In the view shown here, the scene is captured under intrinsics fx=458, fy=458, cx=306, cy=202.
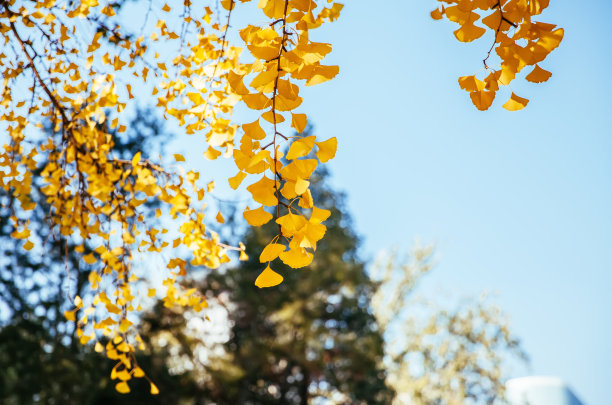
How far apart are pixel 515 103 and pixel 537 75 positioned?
53 mm

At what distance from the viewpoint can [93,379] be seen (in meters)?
5.60

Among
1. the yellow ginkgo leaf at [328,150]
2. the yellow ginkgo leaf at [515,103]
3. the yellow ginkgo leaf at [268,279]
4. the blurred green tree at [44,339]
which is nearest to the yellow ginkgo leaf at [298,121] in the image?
the yellow ginkgo leaf at [328,150]

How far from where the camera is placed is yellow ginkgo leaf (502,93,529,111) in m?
0.73

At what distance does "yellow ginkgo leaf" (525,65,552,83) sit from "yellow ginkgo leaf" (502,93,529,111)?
0.04m

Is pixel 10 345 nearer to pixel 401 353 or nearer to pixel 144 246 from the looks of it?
pixel 144 246

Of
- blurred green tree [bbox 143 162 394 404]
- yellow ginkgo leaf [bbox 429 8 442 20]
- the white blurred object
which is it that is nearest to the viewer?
yellow ginkgo leaf [bbox 429 8 442 20]

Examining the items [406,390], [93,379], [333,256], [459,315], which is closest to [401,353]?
[406,390]

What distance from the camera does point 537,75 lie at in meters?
0.71

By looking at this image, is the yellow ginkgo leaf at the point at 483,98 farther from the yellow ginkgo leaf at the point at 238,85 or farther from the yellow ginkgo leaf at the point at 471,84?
the yellow ginkgo leaf at the point at 238,85

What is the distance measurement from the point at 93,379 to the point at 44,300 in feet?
4.23

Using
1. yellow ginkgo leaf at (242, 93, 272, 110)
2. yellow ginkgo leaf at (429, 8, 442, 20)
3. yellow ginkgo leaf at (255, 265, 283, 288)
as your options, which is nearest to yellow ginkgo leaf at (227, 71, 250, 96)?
yellow ginkgo leaf at (242, 93, 272, 110)

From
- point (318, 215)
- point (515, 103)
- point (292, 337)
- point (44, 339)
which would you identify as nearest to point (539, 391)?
point (292, 337)

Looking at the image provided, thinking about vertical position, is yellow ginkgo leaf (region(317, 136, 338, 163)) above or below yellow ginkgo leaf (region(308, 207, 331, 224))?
above

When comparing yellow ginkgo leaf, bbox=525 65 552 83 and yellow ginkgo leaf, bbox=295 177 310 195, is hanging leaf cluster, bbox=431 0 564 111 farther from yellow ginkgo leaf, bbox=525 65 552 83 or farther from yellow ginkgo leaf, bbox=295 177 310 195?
yellow ginkgo leaf, bbox=295 177 310 195
